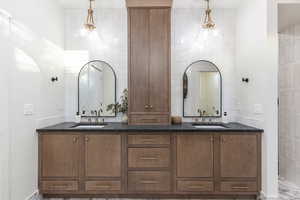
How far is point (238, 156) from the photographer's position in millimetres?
2619

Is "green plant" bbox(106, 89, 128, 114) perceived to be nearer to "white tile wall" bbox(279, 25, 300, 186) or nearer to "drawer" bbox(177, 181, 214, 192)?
"drawer" bbox(177, 181, 214, 192)

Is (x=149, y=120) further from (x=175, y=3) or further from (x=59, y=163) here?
(x=175, y=3)

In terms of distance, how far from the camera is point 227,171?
2.62 m

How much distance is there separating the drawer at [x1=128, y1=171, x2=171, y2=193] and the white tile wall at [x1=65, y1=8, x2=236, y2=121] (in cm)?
110

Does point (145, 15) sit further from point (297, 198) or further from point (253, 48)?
point (297, 198)

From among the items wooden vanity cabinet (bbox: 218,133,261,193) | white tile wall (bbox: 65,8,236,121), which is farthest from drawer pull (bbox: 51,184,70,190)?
wooden vanity cabinet (bbox: 218,133,261,193)

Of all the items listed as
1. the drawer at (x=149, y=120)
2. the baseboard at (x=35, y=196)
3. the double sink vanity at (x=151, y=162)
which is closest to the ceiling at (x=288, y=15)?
the double sink vanity at (x=151, y=162)

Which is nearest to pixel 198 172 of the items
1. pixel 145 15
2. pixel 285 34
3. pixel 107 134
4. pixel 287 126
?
pixel 107 134

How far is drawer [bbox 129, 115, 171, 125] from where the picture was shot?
3.00 m

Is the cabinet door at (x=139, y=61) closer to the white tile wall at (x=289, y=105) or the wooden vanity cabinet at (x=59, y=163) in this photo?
the wooden vanity cabinet at (x=59, y=163)

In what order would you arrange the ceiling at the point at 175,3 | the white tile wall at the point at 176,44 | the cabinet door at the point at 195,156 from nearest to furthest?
the cabinet door at the point at 195,156
the ceiling at the point at 175,3
the white tile wall at the point at 176,44

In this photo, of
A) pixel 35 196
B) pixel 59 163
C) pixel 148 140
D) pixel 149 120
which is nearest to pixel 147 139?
pixel 148 140

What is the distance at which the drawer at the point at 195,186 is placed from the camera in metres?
2.63

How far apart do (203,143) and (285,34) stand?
221cm
